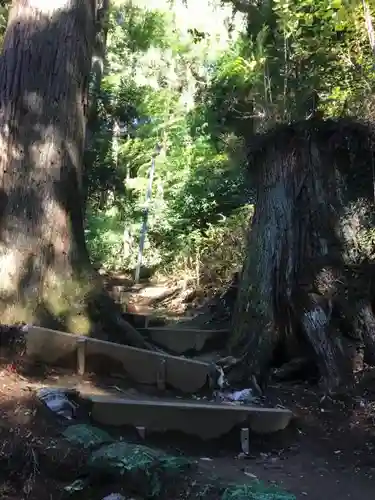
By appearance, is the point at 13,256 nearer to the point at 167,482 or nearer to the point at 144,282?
the point at 167,482

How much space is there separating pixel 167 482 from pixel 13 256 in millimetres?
3080

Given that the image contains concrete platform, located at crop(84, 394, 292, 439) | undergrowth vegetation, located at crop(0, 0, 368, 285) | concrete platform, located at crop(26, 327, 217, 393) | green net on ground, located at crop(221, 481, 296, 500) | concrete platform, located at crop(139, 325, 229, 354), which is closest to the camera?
green net on ground, located at crop(221, 481, 296, 500)

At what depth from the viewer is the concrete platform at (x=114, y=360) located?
5402 mm

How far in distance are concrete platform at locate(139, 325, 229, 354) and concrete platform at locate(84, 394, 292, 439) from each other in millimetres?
1876

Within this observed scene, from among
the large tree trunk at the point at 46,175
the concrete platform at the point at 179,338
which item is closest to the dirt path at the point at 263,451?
the large tree trunk at the point at 46,175

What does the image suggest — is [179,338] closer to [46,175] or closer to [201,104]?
[46,175]

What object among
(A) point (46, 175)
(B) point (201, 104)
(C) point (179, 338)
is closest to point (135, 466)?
(A) point (46, 175)

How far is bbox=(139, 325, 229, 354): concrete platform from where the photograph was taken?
728cm

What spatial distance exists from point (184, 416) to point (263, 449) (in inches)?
34.4

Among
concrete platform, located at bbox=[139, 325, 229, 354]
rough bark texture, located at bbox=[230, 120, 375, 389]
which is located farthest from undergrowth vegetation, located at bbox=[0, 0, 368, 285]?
concrete platform, located at bbox=[139, 325, 229, 354]

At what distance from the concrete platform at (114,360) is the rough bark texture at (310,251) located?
90 centimetres

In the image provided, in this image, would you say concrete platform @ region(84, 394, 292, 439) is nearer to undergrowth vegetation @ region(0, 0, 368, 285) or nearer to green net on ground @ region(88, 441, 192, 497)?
green net on ground @ region(88, 441, 192, 497)

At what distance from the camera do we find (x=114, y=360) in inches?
225

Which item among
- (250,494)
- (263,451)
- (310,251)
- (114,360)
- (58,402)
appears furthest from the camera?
(310,251)
